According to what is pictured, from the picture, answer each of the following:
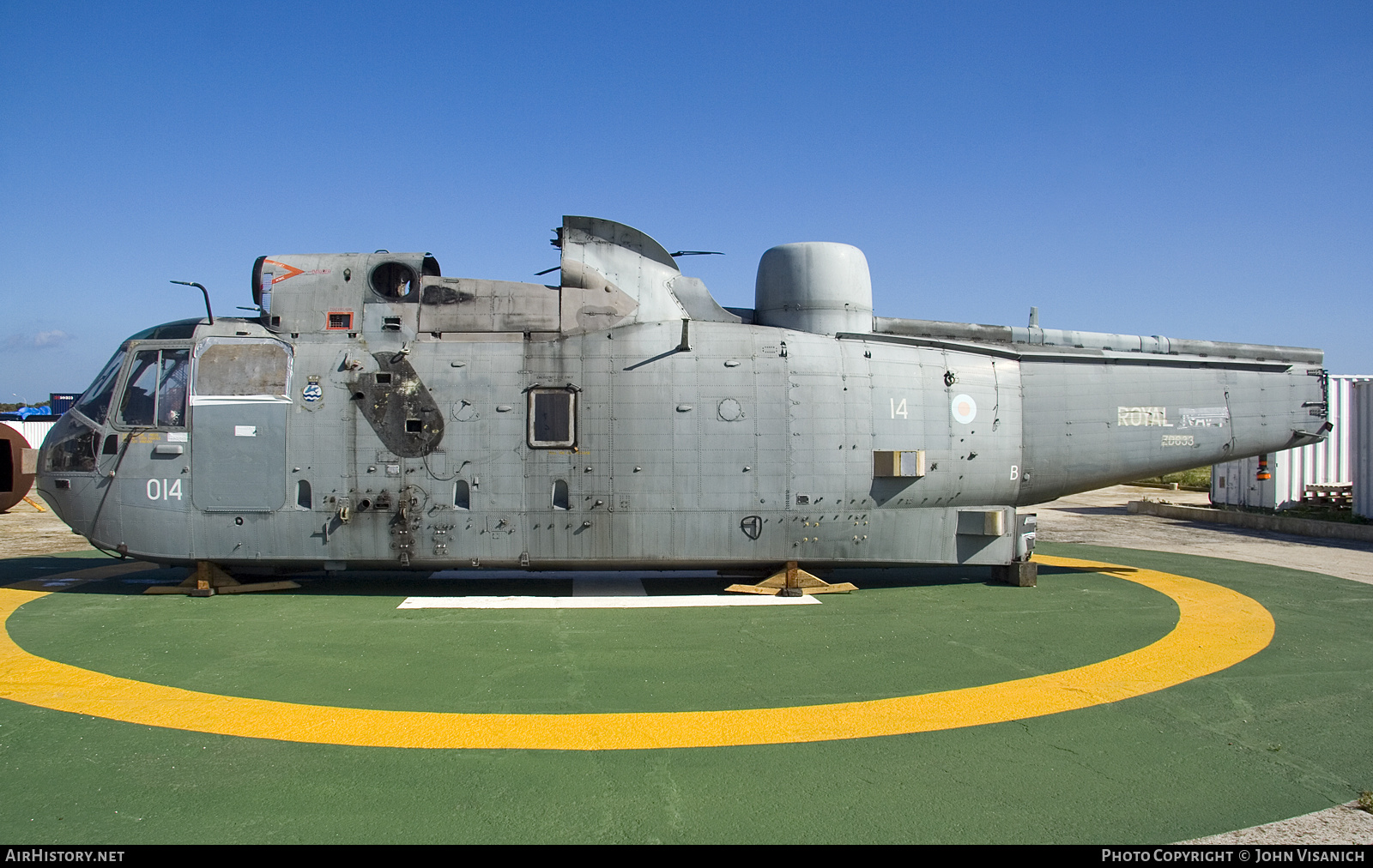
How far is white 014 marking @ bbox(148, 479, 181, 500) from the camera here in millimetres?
9555

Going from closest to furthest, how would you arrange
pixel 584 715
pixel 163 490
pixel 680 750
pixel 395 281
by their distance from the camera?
pixel 680 750, pixel 584 715, pixel 163 490, pixel 395 281

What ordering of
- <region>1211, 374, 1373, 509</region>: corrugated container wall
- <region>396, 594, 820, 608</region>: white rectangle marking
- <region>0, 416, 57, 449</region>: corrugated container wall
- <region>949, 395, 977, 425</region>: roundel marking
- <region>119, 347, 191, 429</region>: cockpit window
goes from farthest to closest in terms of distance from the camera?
1. <region>0, 416, 57, 449</region>: corrugated container wall
2. <region>1211, 374, 1373, 509</region>: corrugated container wall
3. <region>949, 395, 977, 425</region>: roundel marking
4. <region>119, 347, 191, 429</region>: cockpit window
5. <region>396, 594, 820, 608</region>: white rectangle marking

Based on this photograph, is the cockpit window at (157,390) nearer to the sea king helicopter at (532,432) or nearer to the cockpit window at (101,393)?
the sea king helicopter at (532,432)

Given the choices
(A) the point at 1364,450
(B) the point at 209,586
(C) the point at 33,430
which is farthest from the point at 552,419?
(C) the point at 33,430

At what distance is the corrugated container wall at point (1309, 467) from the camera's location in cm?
2066

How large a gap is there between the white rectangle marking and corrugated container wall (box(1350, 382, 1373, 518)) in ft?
52.9

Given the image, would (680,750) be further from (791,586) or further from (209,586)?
(209,586)

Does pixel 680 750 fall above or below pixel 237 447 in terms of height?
below

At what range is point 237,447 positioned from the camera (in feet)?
31.4

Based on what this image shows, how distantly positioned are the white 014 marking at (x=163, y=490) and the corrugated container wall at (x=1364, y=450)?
76.5ft

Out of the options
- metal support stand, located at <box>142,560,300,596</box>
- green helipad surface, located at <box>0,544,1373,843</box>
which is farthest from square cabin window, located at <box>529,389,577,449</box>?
metal support stand, located at <box>142,560,300,596</box>

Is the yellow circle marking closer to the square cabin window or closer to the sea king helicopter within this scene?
the sea king helicopter

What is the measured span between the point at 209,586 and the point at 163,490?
4.40 feet

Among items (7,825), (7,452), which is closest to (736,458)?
(7,825)
